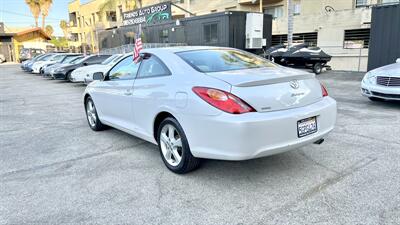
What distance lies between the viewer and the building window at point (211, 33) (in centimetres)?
1733

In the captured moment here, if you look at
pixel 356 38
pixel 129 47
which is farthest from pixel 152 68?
pixel 129 47

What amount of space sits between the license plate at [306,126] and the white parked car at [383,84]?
177 inches

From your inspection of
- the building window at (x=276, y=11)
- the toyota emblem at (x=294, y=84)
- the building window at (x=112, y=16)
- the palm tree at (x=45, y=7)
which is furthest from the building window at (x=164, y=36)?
the palm tree at (x=45, y=7)

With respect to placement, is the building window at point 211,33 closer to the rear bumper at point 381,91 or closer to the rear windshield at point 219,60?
the rear bumper at point 381,91

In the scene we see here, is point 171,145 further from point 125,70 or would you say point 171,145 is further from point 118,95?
point 125,70

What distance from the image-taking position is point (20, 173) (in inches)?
163

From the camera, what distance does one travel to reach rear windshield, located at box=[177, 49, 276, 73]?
3911 millimetres

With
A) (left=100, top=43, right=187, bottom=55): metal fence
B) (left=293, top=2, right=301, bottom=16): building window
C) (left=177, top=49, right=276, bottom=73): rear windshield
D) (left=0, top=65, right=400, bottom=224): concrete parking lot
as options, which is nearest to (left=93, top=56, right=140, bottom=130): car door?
(left=0, top=65, right=400, bottom=224): concrete parking lot

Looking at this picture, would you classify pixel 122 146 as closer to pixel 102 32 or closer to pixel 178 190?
pixel 178 190

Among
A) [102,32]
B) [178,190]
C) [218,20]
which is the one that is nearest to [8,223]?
[178,190]

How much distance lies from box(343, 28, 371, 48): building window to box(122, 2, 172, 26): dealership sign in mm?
11919

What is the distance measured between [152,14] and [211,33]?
8568 millimetres

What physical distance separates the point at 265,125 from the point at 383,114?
4.82 metres

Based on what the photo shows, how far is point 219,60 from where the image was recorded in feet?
13.7
